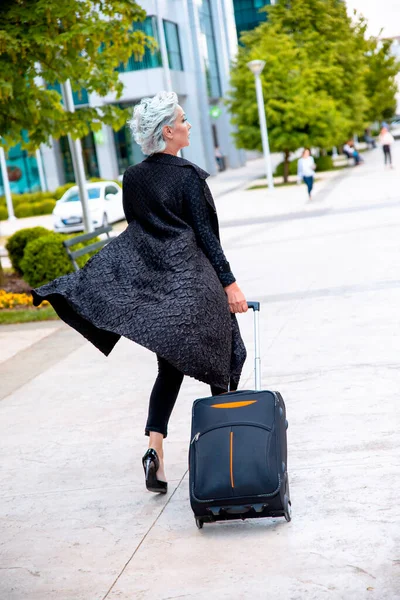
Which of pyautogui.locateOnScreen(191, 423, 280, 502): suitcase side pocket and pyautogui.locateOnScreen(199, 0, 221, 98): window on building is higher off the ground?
pyautogui.locateOnScreen(199, 0, 221, 98): window on building

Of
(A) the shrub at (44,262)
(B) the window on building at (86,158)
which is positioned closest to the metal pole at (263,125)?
(B) the window on building at (86,158)

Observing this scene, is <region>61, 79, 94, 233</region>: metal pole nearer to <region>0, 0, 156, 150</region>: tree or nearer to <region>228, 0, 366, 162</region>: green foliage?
Answer: <region>0, 0, 156, 150</region>: tree

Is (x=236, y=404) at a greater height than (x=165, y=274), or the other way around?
(x=165, y=274)

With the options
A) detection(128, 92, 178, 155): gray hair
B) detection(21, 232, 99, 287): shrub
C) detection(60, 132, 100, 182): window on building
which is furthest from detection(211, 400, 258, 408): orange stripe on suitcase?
detection(60, 132, 100, 182): window on building

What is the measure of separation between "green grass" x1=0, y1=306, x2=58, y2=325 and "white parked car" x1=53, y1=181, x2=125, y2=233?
674 inches

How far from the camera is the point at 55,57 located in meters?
12.1

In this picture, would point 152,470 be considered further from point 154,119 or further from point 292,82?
point 292,82

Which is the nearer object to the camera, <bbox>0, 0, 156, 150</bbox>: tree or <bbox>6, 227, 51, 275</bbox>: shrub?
<bbox>0, 0, 156, 150</bbox>: tree

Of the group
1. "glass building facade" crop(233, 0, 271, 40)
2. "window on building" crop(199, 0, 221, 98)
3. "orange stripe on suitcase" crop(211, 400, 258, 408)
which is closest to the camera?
"orange stripe on suitcase" crop(211, 400, 258, 408)

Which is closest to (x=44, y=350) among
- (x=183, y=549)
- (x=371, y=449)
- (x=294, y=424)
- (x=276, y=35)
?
(x=294, y=424)

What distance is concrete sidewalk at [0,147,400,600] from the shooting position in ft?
12.4

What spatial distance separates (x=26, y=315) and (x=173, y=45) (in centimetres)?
4341

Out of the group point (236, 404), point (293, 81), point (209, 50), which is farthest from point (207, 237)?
point (209, 50)

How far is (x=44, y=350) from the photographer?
9594 millimetres
